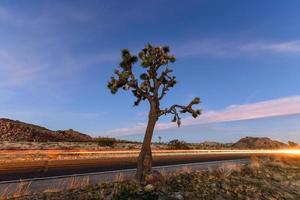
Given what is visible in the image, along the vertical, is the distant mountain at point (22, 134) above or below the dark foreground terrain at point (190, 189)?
above

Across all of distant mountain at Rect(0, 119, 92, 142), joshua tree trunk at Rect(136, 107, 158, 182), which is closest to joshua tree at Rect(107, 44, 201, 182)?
joshua tree trunk at Rect(136, 107, 158, 182)

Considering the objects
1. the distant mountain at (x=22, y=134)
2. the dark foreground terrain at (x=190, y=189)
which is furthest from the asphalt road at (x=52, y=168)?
the distant mountain at (x=22, y=134)

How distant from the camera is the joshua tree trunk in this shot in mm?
14188

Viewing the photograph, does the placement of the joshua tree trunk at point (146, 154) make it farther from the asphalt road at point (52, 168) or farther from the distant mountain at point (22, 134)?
the distant mountain at point (22, 134)

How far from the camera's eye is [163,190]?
12.9 m

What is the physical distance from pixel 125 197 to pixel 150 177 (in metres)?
2.12

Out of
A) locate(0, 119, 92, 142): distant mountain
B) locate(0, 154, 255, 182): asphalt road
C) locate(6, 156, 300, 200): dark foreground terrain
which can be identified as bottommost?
locate(6, 156, 300, 200): dark foreground terrain

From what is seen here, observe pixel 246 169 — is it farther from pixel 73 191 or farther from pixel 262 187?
pixel 73 191

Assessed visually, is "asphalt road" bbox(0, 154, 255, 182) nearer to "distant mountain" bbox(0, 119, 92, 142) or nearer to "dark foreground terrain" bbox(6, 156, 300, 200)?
"dark foreground terrain" bbox(6, 156, 300, 200)

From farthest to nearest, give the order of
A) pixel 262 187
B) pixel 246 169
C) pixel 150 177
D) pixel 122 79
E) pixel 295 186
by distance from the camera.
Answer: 1. pixel 246 169
2. pixel 295 186
3. pixel 262 187
4. pixel 122 79
5. pixel 150 177

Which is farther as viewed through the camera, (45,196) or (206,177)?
(206,177)

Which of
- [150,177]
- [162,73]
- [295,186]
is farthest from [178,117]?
[295,186]

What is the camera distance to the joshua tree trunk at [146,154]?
14188 millimetres

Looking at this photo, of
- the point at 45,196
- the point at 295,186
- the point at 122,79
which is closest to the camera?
the point at 45,196
